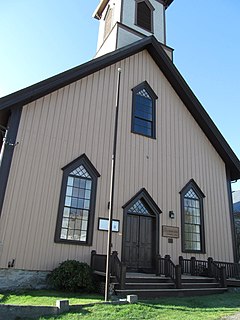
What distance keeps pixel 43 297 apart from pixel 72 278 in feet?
3.63

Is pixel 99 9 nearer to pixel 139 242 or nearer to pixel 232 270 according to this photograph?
pixel 139 242

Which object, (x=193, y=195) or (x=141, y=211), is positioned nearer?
(x=141, y=211)

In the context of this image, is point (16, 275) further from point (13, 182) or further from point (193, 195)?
point (193, 195)

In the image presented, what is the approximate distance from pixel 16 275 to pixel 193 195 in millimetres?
8002

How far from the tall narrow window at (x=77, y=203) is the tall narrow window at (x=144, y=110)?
125 inches

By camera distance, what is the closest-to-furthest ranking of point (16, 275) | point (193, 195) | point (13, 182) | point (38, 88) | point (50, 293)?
point (50, 293)
point (16, 275)
point (13, 182)
point (38, 88)
point (193, 195)

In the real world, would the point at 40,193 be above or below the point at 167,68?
below

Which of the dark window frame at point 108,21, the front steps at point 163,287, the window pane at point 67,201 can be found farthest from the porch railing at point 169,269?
the dark window frame at point 108,21

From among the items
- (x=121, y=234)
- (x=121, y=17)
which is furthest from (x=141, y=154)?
(x=121, y=17)

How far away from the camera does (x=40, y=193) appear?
9.70 metres

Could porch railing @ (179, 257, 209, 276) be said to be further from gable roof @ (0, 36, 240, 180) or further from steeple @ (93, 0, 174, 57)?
steeple @ (93, 0, 174, 57)

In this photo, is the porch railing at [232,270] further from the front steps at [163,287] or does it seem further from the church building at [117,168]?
the front steps at [163,287]

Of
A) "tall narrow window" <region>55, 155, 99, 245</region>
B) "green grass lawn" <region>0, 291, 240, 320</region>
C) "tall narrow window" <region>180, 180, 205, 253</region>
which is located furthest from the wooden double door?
"green grass lawn" <region>0, 291, 240, 320</region>

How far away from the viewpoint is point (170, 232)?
11.7 meters
